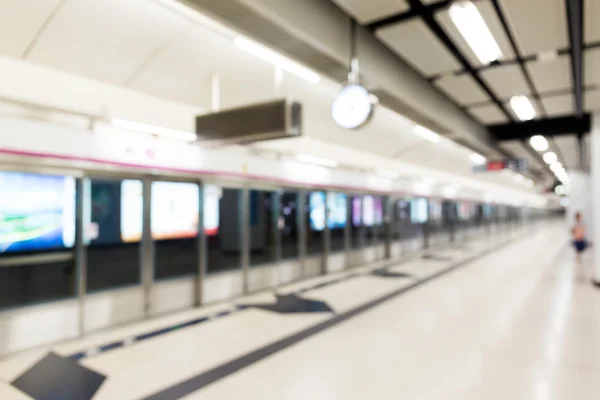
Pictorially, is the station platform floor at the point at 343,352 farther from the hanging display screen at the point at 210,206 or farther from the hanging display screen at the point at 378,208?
the hanging display screen at the point at 378,208

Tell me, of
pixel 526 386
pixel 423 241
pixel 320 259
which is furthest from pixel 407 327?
pixel 423 241

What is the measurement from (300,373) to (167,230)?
3.42 m

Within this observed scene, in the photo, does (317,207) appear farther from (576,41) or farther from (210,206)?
(576,41)

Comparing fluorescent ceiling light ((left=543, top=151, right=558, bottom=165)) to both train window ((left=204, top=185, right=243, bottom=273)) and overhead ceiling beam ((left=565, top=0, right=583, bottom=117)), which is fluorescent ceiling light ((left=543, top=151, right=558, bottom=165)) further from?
train window ((left=204, top=185, right=243, bottom=273))

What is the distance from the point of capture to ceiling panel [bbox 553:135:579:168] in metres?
9.62

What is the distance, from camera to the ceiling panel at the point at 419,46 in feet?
13.0

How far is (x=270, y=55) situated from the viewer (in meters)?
3.93

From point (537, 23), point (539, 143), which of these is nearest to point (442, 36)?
point (537, 23)

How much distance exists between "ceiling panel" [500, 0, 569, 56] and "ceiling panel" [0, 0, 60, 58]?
4126mm

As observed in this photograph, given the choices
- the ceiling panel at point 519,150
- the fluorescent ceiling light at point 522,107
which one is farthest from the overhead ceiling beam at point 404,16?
the ceiling panel at point 519,150

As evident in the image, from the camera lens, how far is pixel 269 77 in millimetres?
5324

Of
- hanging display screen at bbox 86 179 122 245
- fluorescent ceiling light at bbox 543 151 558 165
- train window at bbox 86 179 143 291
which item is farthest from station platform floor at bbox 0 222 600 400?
hanging display screen at bbox 86 179 122 245

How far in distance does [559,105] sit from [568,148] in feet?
17.0

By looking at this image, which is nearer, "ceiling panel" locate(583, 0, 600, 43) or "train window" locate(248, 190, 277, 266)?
"ceiling panel" locate(583, 0, 600, 43)
